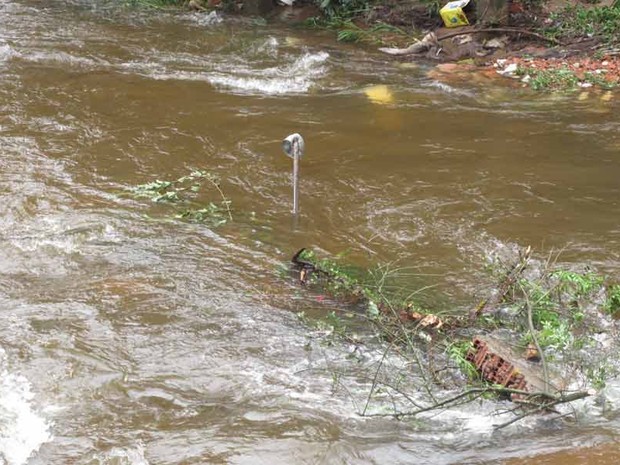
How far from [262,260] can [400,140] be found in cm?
268

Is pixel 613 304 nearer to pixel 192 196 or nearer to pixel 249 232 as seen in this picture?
pixel 249 232

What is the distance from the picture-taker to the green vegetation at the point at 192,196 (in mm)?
5914

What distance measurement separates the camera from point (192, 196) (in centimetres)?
628

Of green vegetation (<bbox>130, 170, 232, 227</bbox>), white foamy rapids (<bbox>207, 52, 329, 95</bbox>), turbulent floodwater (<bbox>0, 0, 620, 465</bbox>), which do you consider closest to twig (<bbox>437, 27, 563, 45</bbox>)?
turbulent floodwater (<bbox>0, 0, 620, 465</bbox>)

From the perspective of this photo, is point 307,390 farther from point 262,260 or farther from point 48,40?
point 48,40

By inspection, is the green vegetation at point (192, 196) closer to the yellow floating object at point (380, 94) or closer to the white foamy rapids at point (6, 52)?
the yellow floating object at point (380, 94)

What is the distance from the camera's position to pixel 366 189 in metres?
6.42

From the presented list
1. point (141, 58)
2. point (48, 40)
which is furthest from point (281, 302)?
point (48, 40)

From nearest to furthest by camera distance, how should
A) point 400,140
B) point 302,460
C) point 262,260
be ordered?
point 302,460, point 262,260, point 400,140

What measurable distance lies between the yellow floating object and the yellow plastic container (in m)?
2.50

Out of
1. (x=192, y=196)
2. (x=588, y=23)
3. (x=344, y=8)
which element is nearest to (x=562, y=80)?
(x=588, y=23)

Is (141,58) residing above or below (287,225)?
above

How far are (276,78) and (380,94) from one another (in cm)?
142

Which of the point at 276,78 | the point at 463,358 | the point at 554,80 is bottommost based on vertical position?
the point at 463,358
